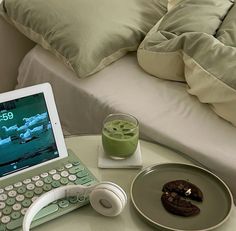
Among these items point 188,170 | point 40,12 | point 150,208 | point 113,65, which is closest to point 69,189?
point 150,208

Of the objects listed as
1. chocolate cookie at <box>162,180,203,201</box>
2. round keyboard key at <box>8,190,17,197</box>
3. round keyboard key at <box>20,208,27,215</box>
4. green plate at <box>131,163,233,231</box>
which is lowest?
green plate at <box>131,163,233,231</box>

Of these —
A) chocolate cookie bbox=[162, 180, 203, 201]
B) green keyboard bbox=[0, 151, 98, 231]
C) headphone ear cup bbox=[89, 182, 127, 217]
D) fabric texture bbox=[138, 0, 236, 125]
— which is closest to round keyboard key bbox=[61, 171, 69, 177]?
green keyboard bbox=[0, 151, 98, 231]

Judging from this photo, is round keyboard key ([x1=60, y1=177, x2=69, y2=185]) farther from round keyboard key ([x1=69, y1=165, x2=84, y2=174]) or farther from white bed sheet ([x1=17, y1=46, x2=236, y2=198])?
white bed sheet ([x1=17, y1=46, x2=236, y2=198])

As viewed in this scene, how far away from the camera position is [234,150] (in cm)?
100

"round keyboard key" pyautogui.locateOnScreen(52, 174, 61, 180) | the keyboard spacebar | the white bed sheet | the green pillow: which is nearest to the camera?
the keyboard spacebar

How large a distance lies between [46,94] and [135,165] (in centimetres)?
26

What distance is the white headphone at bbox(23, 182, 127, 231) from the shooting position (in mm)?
770

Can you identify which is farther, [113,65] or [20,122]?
[113,65]

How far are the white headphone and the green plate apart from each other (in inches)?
2.2

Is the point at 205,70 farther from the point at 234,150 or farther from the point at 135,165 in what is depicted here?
the point at 135,165

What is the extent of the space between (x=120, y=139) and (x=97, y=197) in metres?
0.18

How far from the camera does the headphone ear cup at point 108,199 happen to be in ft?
2.53

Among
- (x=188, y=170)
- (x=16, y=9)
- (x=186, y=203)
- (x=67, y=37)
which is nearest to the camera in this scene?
(x=186, y=203)

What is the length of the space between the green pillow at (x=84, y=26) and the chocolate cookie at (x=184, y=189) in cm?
53
